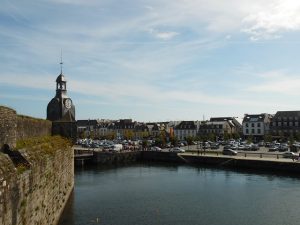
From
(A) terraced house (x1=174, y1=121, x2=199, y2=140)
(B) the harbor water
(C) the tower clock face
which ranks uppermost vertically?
(C) the tower clock face

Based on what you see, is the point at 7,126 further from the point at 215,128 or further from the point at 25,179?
the point at 215,128

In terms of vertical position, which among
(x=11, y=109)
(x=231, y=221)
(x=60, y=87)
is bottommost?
(x=231, y=221)

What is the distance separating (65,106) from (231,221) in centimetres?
3512

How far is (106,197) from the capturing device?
1387 inches

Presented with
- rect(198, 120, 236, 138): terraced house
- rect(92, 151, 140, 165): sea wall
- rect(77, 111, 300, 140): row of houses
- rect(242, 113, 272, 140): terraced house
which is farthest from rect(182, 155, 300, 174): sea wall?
rect(198, 120, 236, 138): terraced house

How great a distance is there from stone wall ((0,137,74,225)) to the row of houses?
306 feet

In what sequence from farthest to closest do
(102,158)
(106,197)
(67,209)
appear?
(102,158) < (106,197) < (67,209)

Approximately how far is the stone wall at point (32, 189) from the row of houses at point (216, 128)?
93.2m

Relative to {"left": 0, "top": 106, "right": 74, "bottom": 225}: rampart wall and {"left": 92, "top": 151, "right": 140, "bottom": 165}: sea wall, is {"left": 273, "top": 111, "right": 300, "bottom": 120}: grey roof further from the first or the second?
{"left": 0, "top": 106, "right": 74, "bottom": 225}: rampart wall

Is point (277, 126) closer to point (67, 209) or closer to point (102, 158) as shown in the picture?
point (102, 158)

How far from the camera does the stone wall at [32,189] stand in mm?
13484

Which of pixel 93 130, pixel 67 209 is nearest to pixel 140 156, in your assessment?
pixel 67 209

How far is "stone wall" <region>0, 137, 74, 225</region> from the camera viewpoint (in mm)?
13484

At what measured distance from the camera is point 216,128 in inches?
5207
